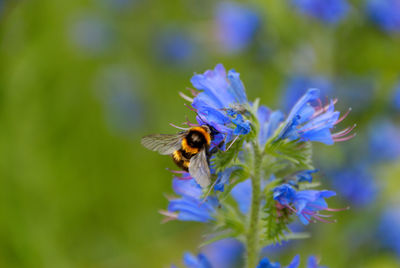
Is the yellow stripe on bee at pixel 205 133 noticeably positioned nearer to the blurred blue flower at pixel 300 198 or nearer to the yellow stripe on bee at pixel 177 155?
the yellow stripe on bee at pixel 177 155

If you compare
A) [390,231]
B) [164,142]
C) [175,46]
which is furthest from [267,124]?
[175,46]

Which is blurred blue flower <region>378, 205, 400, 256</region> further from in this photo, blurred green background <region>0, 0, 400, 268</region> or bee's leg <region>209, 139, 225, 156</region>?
bee's leg <region>209, 139, 225, 156</region>

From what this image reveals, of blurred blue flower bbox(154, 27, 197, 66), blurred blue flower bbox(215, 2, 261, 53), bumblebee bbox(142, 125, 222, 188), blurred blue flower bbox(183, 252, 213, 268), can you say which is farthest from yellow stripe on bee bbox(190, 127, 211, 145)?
blurred blue flower bbox(154, 27, 197, 66)

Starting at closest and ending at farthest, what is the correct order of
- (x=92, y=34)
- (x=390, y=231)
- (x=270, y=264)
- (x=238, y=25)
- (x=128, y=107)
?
(x=270, y=264) → (x=390, y=231) → (x=238, y=25) → (x=128, y=107) → (x=92, y=34)

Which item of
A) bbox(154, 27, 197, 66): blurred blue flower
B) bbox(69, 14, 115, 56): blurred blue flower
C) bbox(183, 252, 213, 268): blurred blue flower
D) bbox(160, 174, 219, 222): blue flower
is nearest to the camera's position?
bbox(183, 252, 213, 268): blurred blue flower

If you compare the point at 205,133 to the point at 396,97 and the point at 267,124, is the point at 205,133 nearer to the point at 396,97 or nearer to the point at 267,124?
the point at 267,124

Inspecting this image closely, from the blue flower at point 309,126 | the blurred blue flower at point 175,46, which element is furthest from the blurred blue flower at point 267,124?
the blurred blue flower at point 175,46
